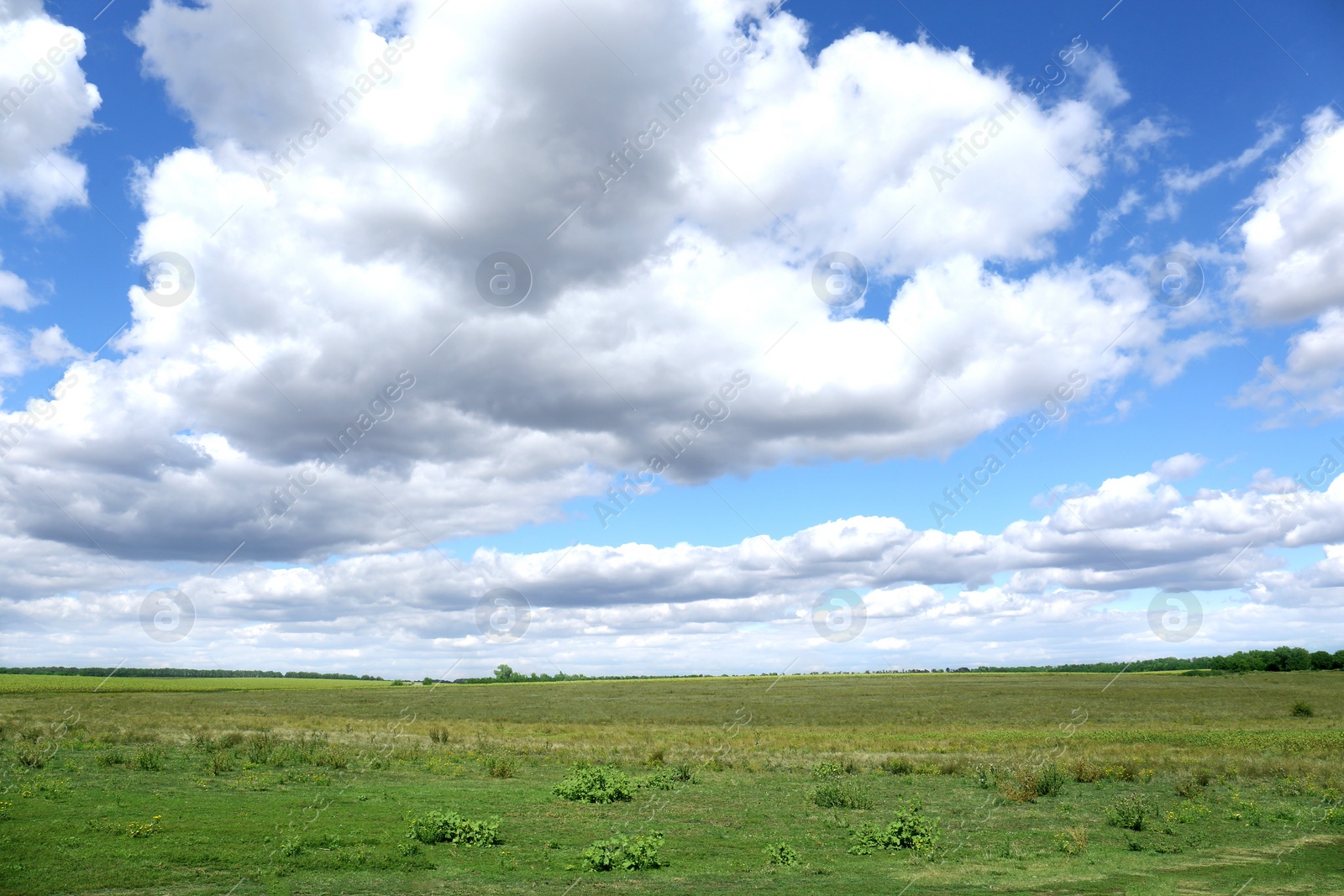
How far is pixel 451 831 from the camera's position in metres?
17.2

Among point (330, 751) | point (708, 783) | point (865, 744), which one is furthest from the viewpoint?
point (865, 744)

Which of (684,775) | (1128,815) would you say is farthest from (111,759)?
(1128,815)

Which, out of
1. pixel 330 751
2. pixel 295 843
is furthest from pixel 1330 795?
pixel 330 751

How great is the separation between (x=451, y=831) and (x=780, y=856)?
7.30m

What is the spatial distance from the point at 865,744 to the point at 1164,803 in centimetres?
2292

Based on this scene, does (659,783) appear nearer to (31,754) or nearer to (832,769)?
(832,769)

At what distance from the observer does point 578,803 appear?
2286 cm

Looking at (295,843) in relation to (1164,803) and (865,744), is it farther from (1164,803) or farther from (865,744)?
(865,744)

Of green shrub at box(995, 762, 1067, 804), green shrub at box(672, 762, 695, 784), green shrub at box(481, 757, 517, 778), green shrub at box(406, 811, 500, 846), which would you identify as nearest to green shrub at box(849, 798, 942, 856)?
green shrub at box(995, 762, 1067, 804)

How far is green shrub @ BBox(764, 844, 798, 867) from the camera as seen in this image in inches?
619

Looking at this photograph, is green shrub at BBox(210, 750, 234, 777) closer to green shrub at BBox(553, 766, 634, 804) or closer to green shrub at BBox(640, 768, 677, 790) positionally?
green shrub at BBox(553, 766, 634, 804)

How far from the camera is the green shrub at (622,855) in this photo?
49.6 ft

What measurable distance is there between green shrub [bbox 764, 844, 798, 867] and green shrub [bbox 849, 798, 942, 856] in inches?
75.9

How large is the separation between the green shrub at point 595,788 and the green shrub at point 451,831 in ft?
20.4
